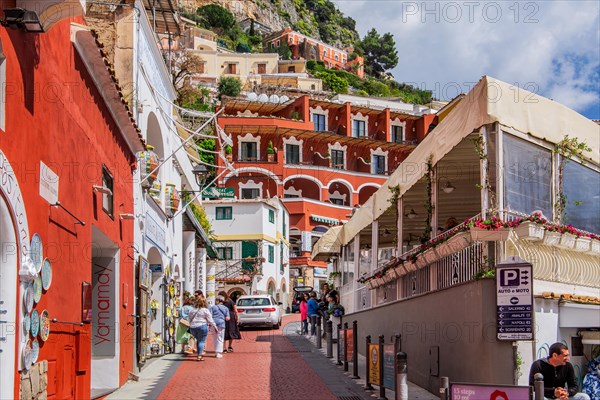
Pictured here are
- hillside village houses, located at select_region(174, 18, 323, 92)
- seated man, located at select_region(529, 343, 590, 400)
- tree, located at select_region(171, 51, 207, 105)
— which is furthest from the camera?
hillside village houses, located at select_region(174, 18, 323, 92)

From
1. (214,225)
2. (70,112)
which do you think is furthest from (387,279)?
(214,225)

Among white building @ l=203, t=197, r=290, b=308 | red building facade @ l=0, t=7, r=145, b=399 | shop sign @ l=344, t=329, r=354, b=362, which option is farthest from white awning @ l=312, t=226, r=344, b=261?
white building @ l=203, t=197, r=290, b=308

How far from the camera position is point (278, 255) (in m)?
64.6

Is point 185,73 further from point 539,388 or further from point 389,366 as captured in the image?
A: point 539,388

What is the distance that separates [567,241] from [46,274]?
23.8 ft

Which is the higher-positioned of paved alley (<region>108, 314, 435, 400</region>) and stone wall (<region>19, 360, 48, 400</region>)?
stone wall (<region>19, 360, 48, 400</region>)

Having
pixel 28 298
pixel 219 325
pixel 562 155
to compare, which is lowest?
pixel 219 325

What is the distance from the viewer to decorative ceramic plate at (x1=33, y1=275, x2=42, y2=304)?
9922 millimetres

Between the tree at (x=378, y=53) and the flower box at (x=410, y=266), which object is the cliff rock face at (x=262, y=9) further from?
the flower box at (x=410, y=266)

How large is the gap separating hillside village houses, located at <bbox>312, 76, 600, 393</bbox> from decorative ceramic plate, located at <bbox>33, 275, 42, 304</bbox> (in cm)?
560

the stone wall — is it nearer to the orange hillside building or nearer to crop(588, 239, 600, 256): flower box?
crop(588, 239, 600, 256): flower box

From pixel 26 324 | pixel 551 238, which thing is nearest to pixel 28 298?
pixel 26 324

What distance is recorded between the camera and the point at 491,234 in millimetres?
11852

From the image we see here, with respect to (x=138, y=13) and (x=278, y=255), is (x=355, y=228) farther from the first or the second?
(x=278, y=255)
